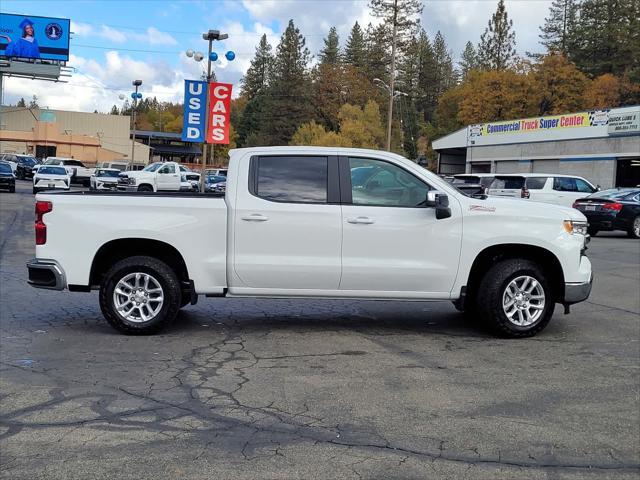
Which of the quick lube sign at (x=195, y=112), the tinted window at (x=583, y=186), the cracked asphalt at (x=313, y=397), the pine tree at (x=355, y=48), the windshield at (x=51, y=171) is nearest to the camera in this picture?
the cracked asphalt at (x=313, y=397)

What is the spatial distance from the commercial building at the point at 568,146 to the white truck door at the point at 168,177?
2380 centimetres

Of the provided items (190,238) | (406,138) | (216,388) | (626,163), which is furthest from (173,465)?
(406,138)

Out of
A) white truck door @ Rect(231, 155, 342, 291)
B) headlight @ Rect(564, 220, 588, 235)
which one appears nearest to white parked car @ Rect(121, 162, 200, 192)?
white truck door @ Rect(231, 155, 342, 291)

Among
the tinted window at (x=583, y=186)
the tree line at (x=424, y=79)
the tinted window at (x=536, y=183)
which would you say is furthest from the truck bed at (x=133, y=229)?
the tree line at (x=424, y=79)

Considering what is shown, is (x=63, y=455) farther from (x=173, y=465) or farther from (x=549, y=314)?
(x=549, y=314)

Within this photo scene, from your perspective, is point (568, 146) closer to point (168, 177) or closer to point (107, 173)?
point (168, 177)

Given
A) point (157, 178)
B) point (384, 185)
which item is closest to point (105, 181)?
point (157, 178)

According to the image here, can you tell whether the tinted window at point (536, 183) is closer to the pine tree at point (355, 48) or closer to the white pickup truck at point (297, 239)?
the white pickup truck at point (297, 239)

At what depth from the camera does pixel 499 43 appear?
81438mm

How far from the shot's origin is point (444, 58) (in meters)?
111

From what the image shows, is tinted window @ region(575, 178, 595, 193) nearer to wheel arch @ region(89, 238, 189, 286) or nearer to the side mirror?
the side mirror

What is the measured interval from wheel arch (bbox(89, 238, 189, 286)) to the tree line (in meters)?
45.1

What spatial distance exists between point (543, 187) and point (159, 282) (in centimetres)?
1938

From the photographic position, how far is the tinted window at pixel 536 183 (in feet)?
77.6
